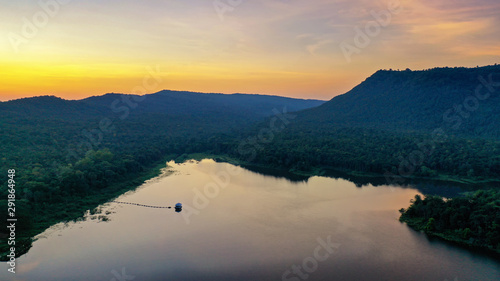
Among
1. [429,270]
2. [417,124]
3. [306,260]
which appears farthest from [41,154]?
[417,124]

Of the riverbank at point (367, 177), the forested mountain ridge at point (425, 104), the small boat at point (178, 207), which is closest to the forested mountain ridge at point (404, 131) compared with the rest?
the forested mountain ridge at point (425, 104)

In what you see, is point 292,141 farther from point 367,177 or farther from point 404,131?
point 404,131

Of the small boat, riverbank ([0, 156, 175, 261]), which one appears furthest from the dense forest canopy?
the small boat

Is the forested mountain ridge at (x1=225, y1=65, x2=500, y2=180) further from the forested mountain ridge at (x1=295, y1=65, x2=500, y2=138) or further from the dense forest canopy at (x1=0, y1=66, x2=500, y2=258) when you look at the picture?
the dense forest canopy at (x1=0, y1=66, x2=500, y2=258)

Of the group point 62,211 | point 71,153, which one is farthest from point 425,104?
point 62,211

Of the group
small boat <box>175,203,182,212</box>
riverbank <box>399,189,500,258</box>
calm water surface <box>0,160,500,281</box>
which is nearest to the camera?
calm water surface <box>0,160,500,281</box>
